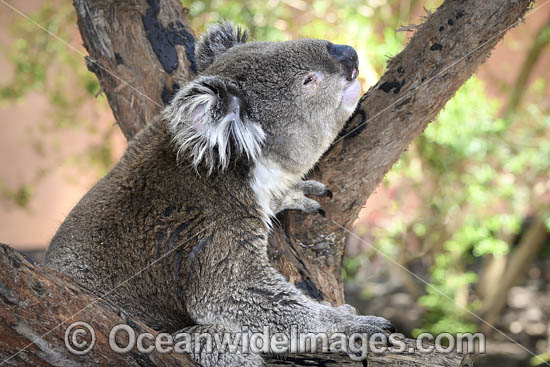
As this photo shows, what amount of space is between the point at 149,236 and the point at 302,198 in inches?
24.5

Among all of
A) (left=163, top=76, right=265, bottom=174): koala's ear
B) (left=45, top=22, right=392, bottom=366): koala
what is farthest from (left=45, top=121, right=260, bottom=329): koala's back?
(left=163, top=76, right=265, bottom=174): koala's ear

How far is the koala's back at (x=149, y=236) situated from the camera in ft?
6.17

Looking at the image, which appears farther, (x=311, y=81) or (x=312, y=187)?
(x=312, y=187)

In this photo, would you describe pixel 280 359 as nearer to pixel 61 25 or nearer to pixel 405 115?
pixel 405 115

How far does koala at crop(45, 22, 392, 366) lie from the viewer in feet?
5.92

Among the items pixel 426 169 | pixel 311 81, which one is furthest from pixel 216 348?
pixel 426 169

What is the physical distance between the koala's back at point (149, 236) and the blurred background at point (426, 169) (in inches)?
76.2

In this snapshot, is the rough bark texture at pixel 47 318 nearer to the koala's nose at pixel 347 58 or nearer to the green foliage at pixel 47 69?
the koala's nose at pixel 347 58

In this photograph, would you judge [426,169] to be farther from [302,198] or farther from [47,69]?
[47,69]

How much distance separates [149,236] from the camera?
191cm

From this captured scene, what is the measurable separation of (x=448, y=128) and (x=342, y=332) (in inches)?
101

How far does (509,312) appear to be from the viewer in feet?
17.9

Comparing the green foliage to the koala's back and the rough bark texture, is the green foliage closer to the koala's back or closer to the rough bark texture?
the koala's back

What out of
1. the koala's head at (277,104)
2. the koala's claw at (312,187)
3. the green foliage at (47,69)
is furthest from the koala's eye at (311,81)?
the green foliage at (47,69)
